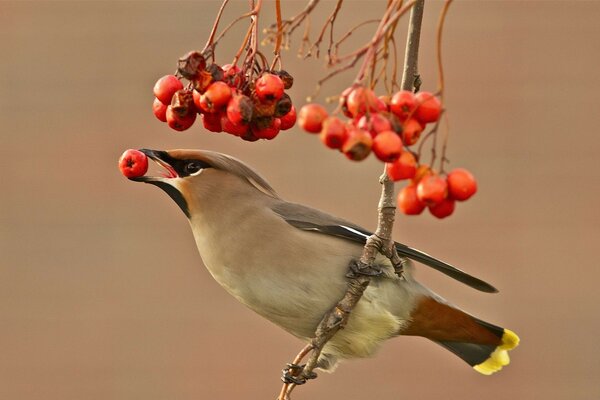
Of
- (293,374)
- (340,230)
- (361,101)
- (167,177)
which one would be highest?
(340,230)

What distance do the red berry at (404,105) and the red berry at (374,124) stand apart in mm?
55

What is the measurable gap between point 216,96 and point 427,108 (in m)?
0.47

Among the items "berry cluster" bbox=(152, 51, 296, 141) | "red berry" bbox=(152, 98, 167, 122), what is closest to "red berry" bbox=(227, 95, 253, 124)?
"berry cluster" bbox=(152, 51, 296, 141)

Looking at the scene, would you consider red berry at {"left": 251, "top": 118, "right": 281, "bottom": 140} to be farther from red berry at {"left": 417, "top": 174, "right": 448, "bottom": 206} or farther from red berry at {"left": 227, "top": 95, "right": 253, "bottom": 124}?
red berry at {"left": 417, "top": 174, "right": 448, "bottom": 206}

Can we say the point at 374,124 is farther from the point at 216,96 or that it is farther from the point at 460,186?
the point at 216,96

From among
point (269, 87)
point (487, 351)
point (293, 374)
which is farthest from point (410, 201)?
point (487, 351)

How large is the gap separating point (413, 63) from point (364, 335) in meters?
1.20

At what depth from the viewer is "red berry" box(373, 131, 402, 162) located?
5.45 ft

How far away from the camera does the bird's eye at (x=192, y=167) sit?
2951mm

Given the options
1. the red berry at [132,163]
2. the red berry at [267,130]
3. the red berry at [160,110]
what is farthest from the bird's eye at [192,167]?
the red berry at [267,130]

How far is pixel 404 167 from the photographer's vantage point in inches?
67.2

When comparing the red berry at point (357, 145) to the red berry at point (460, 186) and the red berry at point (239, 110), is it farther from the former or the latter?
the red berry at point (239, 110)

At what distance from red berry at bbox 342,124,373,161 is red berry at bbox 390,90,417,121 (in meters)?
0.11

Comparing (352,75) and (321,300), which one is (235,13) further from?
(321,300)
